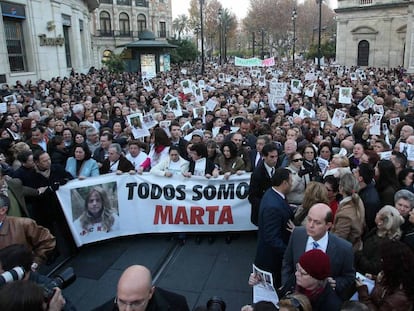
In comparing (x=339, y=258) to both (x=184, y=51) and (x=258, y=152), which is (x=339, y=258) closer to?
(x=258, y=152)

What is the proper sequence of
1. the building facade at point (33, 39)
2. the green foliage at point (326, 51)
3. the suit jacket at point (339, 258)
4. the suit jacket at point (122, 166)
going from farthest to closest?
the green foliage at point (326, 51)
the building facade at point (33, 39)
the suit jacket at point (122, 166)
the suit jacket at point (339, 258)

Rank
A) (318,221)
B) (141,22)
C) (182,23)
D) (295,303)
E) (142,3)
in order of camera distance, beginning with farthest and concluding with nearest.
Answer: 1. (182,23)
2. (141,22)
3. (142,3)
4. (318,221)
5. (295,303)

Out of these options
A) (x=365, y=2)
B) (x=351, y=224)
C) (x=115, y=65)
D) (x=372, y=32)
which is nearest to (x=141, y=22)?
(x=115, y=65)

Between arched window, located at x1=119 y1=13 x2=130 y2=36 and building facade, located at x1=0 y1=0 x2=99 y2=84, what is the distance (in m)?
41.5

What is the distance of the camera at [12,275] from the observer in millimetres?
2779

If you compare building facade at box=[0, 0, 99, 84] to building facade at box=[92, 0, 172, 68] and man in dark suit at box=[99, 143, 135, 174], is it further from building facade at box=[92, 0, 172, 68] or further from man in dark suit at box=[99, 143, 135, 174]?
building facade at box=[92, 0, 172, 68]

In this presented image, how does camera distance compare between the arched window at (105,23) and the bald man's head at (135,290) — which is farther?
the arched window at (105,23)

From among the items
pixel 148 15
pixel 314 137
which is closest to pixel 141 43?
pixel 314 137

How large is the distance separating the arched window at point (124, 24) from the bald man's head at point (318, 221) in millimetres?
71874

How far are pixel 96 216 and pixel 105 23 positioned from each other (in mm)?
69165

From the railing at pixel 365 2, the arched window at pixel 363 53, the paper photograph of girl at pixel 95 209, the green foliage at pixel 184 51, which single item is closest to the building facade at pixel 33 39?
A: the paper photograph of girl at pixel 95 209

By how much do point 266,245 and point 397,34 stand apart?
4407 centimetres

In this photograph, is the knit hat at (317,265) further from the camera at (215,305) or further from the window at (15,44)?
the window at (15,44)

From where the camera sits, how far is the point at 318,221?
332cm
